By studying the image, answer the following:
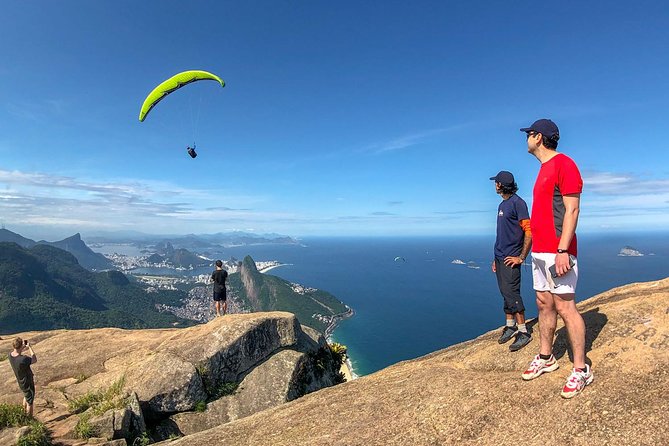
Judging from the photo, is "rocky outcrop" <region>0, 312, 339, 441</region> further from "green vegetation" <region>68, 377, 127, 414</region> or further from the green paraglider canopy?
the green paraglider canopy

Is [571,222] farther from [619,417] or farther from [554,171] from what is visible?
[619,417]

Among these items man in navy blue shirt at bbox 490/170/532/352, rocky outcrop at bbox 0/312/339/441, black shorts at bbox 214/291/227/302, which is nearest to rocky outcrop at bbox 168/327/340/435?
rocky outcrop at bbox 0/312/339/441

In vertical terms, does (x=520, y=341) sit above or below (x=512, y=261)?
below

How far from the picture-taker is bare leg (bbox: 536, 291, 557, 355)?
19.6 ft

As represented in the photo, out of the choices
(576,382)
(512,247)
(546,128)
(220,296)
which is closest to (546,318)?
(576,382)

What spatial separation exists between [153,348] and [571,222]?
17.5m

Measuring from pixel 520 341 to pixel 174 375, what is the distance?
1181 cm

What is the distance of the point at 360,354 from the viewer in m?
122

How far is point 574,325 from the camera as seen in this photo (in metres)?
5.50

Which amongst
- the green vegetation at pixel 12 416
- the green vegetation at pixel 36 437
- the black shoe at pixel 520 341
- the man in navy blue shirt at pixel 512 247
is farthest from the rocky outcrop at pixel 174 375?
the man in navy blue shirt at pixel 512 247

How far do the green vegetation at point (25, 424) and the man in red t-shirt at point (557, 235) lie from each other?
12.8 metres

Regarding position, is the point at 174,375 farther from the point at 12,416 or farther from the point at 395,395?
the point at 395,395

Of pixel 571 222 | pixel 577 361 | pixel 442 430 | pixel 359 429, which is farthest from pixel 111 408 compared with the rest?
pixel 571 222

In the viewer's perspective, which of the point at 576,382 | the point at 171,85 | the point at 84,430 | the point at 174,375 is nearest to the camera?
the point at 576,382
